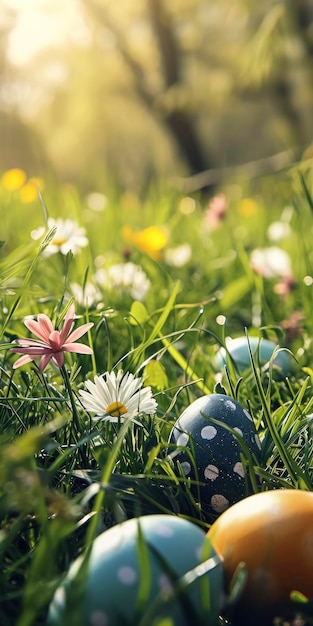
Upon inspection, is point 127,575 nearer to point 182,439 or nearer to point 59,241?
point 182,439

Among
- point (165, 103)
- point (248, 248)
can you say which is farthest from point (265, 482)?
point (165, 103)

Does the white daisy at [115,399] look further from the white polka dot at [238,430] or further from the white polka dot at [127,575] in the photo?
the white polka dot at [127,575]

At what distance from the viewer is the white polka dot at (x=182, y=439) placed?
0.69 metres

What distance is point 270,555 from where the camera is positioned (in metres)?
0.53

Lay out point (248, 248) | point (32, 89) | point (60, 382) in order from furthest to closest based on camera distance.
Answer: point (32, 89)
point (248, 248)
point (60, 382)

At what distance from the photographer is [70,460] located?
70cm

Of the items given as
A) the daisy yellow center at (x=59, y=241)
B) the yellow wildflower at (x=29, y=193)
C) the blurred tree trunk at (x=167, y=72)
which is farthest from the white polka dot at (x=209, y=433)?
the blurred tree trunk at (x=167, y=72)

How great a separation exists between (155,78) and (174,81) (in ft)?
5.03

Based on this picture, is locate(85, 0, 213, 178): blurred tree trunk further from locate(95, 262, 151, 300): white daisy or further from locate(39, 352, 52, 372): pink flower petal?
locate(39, 352, 52, 372): pink flower petal

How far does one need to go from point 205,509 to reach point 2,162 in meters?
9.66

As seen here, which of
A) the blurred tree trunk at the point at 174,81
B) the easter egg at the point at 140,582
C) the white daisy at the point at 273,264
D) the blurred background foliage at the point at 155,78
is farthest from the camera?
the blurred tree trunk at the point at 174,81

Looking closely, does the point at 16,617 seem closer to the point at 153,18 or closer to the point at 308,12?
the point at 308,12

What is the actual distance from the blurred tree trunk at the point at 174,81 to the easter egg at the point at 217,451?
520 centimetres

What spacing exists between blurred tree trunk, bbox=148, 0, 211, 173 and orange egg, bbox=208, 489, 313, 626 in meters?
5.36
